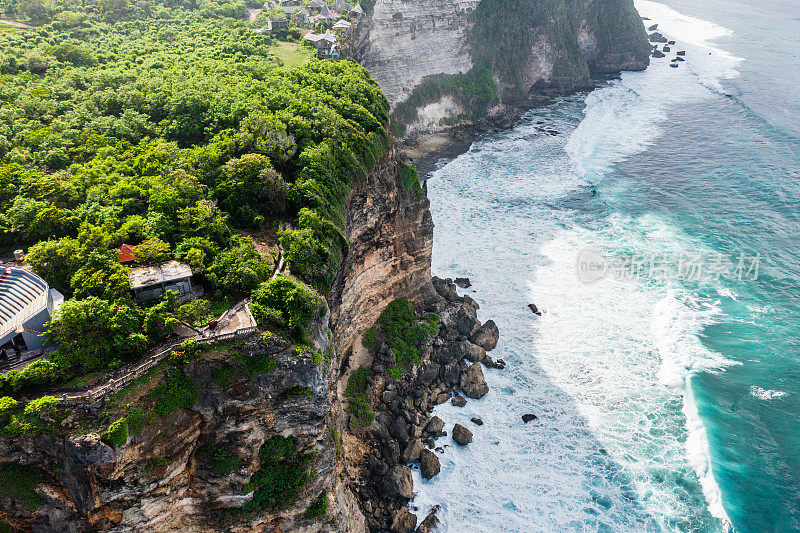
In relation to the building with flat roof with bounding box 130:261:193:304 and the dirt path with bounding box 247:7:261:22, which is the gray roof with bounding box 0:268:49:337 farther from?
the dirt path with bounding box 247:7:261:22

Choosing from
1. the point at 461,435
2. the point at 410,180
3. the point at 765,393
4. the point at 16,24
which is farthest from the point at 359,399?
the point at 16,24

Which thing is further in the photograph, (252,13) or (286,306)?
(252,13)

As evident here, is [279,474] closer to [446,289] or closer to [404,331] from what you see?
[404,331]

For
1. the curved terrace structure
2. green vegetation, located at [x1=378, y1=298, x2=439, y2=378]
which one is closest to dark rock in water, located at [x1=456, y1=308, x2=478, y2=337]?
green vegetation, located at [x1=378, y1=298, x2=439, y2=378]

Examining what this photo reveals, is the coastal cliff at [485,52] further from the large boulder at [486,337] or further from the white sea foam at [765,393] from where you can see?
the white sea foam at [765,393]

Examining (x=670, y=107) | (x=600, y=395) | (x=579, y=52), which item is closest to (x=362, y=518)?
(x=600, y=395)

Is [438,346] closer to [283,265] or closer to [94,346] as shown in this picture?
[283,265]

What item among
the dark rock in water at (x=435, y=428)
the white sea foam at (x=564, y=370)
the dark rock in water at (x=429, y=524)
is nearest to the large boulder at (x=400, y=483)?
the white sea foam at (x=564, y=370)
